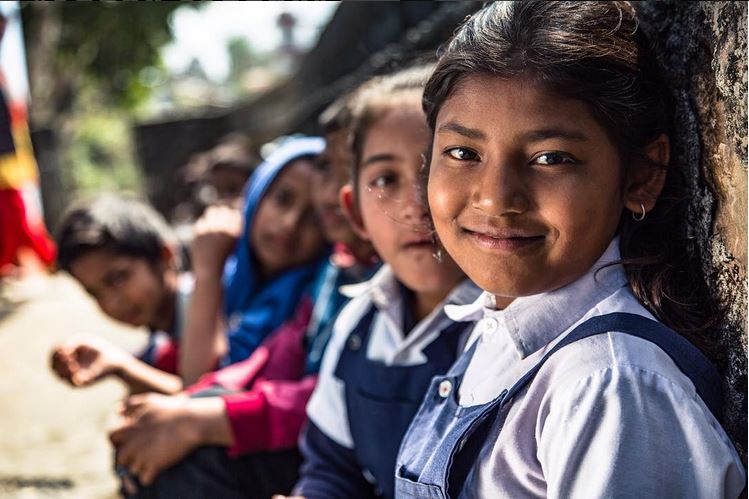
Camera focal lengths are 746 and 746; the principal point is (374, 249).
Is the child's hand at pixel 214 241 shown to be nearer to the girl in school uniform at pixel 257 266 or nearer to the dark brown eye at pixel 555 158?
the girl in school uniform at pixel 257 266

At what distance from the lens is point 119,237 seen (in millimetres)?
2793

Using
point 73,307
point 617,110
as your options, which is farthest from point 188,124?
point 617,110

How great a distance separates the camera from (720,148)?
41.3 inches

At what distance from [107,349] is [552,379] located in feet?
6.19

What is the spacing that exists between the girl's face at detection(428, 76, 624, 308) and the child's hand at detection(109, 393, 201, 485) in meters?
1.00

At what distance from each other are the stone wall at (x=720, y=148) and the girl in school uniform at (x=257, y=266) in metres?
1.49

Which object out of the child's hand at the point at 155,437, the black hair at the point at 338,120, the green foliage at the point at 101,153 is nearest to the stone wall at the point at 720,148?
the black hair at the point at 338,120

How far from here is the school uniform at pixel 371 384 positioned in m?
1.55

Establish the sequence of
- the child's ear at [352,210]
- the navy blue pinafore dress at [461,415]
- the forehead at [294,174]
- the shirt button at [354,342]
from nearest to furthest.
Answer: the navy blue pinafore dress at [461,415] < the shirt button at [354,342] < the child's ear at [352,210] < the forehead at [294,174]

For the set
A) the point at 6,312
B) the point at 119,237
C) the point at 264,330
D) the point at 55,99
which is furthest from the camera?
the point at 55,99

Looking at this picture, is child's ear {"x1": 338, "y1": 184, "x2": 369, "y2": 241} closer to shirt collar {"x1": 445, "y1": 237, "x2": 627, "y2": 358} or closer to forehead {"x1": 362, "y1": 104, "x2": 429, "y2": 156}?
forehead {"x1": 362, "y1": 104, "x2": 429, "y2": 156}

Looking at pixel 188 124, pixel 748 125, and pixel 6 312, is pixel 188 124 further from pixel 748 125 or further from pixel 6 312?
pixel 748 125

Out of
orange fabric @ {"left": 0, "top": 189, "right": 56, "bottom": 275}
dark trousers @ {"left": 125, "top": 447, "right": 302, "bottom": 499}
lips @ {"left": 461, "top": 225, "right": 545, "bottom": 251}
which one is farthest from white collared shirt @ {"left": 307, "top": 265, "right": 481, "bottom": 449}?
orange fabric @ {"left": 0, "top": 189, "right": 56, "bottom": 275}

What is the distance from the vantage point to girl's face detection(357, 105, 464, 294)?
155 centimetres
